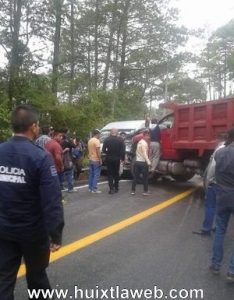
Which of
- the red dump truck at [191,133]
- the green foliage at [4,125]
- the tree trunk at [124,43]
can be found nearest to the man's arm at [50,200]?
the red dump truck at [191,133]

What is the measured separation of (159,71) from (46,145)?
24.8 metres

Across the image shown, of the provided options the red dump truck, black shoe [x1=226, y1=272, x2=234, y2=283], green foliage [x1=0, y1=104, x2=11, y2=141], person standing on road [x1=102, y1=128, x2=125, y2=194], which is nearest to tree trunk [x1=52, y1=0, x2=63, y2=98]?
green foliage [x1=0, y1=104, x2=11, y2=141]

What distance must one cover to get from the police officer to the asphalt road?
3.64 feet

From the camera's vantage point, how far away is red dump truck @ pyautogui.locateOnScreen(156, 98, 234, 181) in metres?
10.5

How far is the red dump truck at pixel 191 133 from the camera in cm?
1052

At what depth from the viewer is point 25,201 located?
3.37 metres

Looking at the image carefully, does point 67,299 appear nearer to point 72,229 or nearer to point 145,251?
point 145,251

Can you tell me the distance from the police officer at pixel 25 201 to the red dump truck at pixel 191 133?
7.04 meters

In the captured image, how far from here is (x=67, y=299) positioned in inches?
171

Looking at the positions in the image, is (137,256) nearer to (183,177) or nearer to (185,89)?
(183,177)

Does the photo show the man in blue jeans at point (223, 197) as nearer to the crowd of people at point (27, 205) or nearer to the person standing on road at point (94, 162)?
the crowd of people at point (27, 205)

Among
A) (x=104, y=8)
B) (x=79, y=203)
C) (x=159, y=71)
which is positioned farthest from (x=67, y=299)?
(x=159, y=71)

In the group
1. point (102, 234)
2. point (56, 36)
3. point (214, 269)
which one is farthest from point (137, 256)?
point (56, 36)

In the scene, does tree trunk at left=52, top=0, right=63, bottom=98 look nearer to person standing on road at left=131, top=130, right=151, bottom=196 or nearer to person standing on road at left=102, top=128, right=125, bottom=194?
person standing on road at left=102, top=128, right=125, bottom=194
